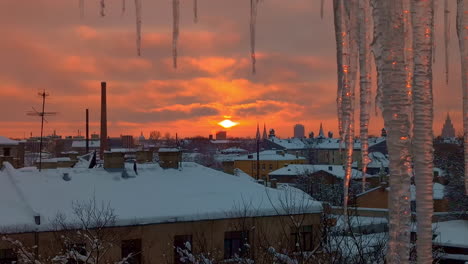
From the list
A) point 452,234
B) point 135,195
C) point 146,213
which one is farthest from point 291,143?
point 146,213

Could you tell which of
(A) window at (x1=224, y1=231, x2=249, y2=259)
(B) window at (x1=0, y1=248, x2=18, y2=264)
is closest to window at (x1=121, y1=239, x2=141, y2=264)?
(A) window at (x1=224, y1=231, x2=249, y2=259)

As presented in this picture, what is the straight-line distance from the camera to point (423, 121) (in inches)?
68.2

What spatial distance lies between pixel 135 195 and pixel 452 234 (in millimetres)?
18566

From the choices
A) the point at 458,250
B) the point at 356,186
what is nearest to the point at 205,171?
the point at 458,250

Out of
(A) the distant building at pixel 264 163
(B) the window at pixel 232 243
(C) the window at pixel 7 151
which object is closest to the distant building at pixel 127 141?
(A) the distant building at pixel 264 163

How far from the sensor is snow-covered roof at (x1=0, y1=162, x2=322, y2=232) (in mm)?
15672

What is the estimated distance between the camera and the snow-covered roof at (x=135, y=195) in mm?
15672

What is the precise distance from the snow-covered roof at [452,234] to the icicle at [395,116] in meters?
18.3

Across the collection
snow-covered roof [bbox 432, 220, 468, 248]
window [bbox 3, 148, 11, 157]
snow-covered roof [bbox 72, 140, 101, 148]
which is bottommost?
snow-covered roof [bbox 432, 220, 468, 248]

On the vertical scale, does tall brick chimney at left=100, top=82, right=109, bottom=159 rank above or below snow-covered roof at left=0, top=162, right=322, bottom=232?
above

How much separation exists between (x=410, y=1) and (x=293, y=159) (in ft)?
273

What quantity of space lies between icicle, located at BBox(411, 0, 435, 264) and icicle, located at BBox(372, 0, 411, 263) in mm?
54

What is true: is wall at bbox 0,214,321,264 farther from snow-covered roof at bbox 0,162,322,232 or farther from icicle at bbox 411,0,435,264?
icicle at bbox 411,0,435,264

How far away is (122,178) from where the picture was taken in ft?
67.1
